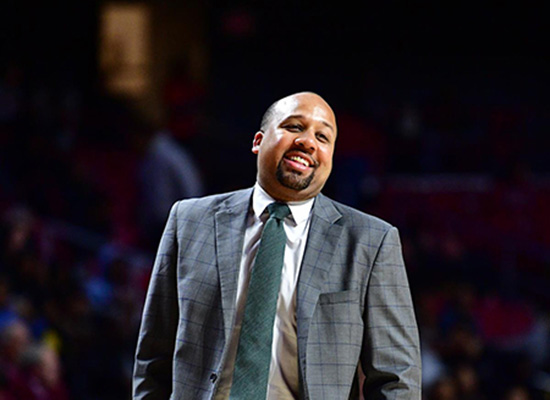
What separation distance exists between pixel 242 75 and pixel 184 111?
1.29 metres

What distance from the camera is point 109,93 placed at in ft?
23.8

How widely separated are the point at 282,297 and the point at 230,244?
0.14 metres

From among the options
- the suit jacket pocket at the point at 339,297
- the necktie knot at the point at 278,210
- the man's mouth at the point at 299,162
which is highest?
the man's mouth at the point at 299,162

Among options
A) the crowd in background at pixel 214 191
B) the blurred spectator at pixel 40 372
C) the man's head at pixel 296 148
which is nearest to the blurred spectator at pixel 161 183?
the crowd in background at pixel 214 191

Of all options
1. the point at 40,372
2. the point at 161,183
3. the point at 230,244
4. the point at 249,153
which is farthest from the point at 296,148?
the point at 249,153

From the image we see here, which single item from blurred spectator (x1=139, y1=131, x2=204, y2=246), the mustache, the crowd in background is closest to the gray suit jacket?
the mustache

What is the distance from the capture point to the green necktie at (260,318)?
5.65 ft

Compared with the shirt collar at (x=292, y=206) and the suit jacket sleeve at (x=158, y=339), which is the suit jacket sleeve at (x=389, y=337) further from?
the suit jacket sleeve at (x=158, y=339)

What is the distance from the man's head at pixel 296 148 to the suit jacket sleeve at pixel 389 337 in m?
0.19

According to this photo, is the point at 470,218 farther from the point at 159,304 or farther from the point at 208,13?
the point at 159,304

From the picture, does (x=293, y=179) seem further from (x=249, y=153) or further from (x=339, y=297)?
(x=249, y=153)

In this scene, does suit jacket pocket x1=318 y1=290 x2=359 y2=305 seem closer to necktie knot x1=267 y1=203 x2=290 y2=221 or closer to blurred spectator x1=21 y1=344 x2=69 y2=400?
necktie knot x1=267 y1=203 x2=290 y2=221

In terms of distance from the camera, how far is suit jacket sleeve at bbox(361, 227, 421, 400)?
1.77 meters

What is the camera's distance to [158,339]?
1.84 metres
